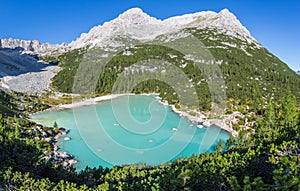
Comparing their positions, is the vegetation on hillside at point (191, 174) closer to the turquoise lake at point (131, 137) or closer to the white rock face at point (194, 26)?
the turquoise lake at point (131, 137)

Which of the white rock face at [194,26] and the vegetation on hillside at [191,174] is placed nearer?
the vegetation on hillside at [191,174]

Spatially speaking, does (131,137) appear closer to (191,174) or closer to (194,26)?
(191,174)

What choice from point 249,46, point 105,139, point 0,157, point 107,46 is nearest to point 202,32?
point 249,46

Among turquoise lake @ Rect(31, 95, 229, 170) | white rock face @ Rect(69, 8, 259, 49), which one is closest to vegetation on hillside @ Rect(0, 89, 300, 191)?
turquoise lake @ Rect(31, 95, 229, 170)

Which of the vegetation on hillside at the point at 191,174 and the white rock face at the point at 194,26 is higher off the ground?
the white rock face at the point at 194,26

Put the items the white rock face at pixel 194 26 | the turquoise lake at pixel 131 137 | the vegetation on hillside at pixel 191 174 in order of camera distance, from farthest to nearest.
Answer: the white rock face at pixel 194 26
the turquoise lake at pixel 131 137
the vegetation on hillside at pixel 191 174

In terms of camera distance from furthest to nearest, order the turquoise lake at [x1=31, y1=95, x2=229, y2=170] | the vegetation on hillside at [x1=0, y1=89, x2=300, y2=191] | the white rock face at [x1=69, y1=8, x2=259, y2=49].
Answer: the white rock face at [x1=69, y1=8, x2=259, y2=49], the turquoise lake at [x1=31, y1=95, x2=229, y2=170], the vegetation on hillside at [x1=0, y1=89, x2=300, y2=191]

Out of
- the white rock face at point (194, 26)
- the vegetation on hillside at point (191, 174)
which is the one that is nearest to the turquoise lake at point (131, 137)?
the vegetation on hillside at point (191, 174)

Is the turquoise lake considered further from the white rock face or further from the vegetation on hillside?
the white rock face
